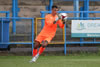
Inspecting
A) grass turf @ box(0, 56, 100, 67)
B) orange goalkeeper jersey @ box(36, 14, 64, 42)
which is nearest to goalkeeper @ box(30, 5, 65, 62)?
orange goalkeeper jersey @ box(36, 14, 64, 42)

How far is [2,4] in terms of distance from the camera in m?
16.0

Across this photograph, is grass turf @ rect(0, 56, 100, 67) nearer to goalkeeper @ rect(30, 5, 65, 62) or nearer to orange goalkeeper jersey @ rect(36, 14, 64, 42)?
goalkeeper @ rect(30, 5, 65, 62)

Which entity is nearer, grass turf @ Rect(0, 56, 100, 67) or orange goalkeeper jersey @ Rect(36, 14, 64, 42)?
grass turf @ Rect(0, 56, 100, 67)

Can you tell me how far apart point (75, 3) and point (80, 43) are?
288 cm

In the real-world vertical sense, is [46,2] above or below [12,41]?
above

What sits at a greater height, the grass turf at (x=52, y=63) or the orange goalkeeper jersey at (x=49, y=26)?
the orange goalkeeper jersey at (x=49, y=26)

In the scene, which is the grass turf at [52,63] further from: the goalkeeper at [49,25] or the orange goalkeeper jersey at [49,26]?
the orange goalkeeper jersey at [49,26]

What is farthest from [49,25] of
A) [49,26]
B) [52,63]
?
[52,63]

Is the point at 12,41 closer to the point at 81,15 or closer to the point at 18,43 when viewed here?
the point at 18,43

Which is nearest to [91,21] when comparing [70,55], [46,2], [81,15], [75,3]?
[81,15]

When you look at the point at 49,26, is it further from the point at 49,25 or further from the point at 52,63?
the point at 52,63

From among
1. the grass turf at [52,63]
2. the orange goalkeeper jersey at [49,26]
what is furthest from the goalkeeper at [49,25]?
the grass turf at [52,63]

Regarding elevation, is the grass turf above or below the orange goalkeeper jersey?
below

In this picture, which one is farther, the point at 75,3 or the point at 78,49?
the point at 75,3
